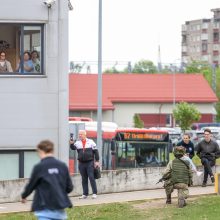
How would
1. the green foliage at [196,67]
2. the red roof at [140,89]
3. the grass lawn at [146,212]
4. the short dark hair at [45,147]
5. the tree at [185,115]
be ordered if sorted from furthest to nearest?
the green foliage at [196,67] < the red roof at [140,89] < the tree at [185,115] < the grass lawn at [146,212] < the short dark hair at [45,147]

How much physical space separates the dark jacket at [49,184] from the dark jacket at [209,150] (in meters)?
12.1

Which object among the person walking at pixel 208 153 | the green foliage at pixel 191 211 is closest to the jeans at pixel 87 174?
the green foliage at pixel 191 211

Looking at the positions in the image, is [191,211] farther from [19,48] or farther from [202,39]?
[202,39]

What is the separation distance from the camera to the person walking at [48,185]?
10.9 metres

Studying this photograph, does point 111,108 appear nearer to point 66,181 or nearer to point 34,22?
point 34,22

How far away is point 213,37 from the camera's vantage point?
585ft

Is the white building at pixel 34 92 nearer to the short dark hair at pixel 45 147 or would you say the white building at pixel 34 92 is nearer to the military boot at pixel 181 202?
the military boot at pixel 181 202

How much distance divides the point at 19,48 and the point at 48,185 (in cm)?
1358

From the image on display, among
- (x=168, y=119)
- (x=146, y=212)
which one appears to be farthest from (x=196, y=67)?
(x=146, y=212)

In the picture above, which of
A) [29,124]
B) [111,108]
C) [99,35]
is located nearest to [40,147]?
[29,124]

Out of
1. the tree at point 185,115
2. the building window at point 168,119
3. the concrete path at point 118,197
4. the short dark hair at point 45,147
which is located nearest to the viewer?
the short dark hair at point 45,147

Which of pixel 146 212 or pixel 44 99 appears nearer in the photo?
pixel 146 212

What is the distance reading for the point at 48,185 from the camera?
1092 centimetres

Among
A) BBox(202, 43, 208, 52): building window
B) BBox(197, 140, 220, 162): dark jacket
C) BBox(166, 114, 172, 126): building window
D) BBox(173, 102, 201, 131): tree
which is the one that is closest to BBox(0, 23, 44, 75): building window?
BBox(197, 140, 220, 162): dark jacket
